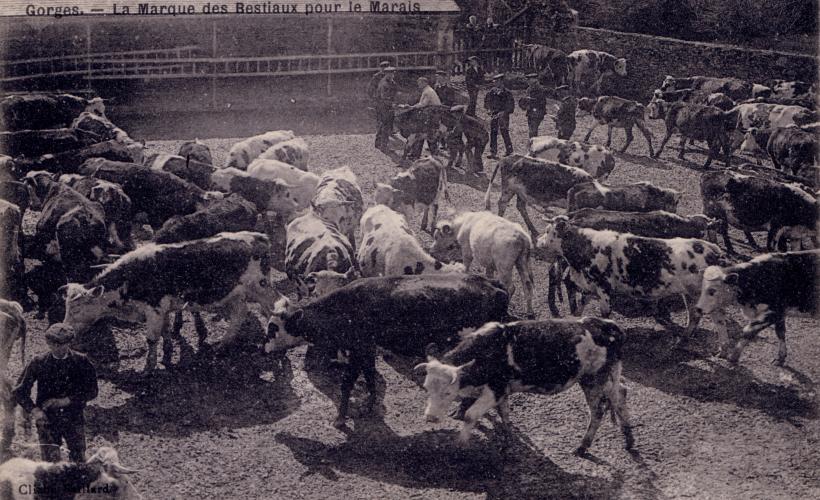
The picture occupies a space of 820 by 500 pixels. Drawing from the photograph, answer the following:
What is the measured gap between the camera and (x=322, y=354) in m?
10.6

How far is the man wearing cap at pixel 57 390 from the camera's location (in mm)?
7340

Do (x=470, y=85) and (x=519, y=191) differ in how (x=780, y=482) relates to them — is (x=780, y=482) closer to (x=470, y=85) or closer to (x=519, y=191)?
(x=519, y=191)

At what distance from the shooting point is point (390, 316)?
951cm

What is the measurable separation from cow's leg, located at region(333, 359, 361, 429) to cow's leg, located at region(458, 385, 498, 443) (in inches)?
59.9

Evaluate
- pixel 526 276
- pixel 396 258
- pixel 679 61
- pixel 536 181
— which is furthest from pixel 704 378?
pixel 679 61

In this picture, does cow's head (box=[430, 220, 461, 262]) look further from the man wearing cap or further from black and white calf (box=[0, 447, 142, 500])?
black and white calf (box=[0, 447, 142, 500])

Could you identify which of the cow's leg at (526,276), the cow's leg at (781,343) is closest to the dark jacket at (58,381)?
the cow's leg at (526,276)

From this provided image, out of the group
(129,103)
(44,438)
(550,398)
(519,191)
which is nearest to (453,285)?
(550,398)

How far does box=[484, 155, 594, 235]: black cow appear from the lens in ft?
47.4

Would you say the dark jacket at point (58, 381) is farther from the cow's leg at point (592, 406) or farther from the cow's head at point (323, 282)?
the cow's leg at point (592, 406)

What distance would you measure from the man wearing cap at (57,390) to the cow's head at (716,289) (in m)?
7.28

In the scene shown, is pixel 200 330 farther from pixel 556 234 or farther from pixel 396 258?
pixel 556 234

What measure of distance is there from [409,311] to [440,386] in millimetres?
1621

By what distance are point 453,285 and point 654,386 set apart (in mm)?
2779
